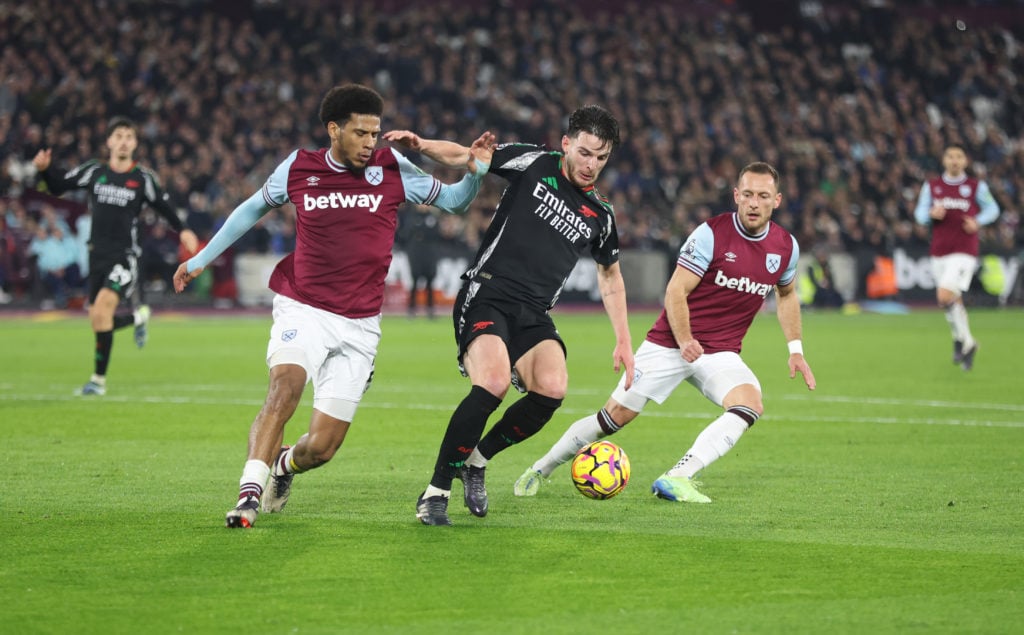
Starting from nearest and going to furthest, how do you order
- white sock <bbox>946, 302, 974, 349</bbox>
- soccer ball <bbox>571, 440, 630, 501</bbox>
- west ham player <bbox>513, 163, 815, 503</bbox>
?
soccer ball <bbox>571, 440, 630, 501</bbox> → west ham player <bbox>513, 163, 815, 503</bbox> → white sock <bbox>946, 302, 974, 349</bbox>

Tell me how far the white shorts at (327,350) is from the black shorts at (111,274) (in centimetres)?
719

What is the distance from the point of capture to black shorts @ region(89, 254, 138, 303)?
14.3 metres

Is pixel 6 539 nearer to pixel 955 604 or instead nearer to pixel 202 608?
pixel 202 608

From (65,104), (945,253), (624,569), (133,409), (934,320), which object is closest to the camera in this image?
(624,569)

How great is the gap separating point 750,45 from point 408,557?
37.8m

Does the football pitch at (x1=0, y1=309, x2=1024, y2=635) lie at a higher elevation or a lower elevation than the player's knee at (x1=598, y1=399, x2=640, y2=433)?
lower

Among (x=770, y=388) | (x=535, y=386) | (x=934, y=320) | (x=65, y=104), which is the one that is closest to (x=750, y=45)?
(x=934, y=320)

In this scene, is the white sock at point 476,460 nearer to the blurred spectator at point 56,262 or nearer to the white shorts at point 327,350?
the white shorts at point 327,350

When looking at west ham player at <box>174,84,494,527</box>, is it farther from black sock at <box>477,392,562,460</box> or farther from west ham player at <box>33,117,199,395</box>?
west ham player at <box>33,117,199,395</box>

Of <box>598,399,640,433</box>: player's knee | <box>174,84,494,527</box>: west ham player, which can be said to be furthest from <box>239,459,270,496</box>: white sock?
<box>598,399,640,433</box>: player's knee

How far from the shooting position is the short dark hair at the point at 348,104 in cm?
737

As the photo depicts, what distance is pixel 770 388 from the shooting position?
51.4 feet

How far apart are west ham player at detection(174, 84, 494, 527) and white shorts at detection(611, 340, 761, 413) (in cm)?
180

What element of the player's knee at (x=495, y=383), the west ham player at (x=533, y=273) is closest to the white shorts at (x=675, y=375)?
the west ham player at (x=533, y=273)
